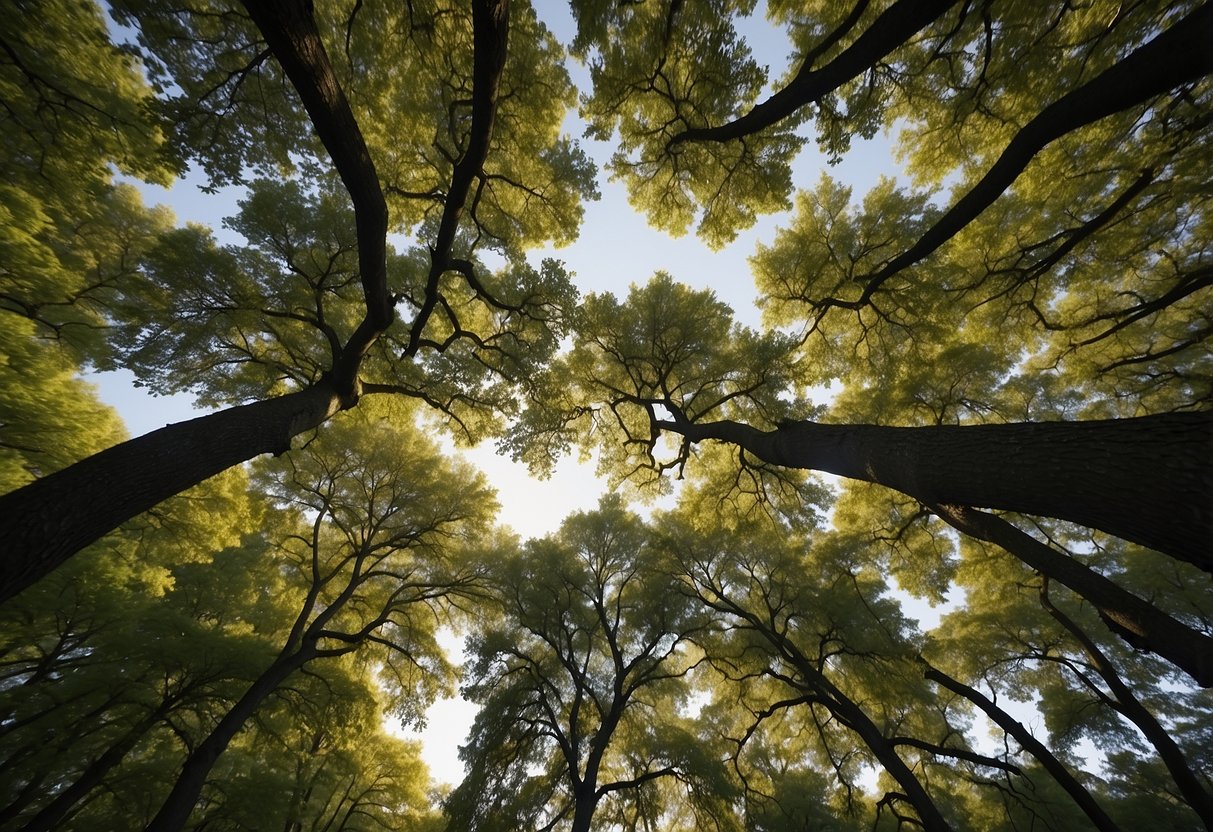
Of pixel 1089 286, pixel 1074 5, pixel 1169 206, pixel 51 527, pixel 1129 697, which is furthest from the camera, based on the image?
pixel 1089 286

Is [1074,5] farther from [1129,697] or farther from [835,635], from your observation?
[835,635]

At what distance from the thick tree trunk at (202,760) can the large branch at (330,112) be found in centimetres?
673

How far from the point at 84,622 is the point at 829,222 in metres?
17.6

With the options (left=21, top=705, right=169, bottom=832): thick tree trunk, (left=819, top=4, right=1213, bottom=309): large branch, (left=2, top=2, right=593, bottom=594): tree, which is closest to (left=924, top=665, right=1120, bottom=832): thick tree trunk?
(left=819, top=4, right=1213, bottom=309): large branch

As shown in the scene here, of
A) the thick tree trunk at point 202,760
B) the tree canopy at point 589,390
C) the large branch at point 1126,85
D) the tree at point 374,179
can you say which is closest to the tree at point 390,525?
the tree canopy at point 589,390

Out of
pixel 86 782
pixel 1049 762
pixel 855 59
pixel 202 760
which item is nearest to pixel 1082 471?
pixel 855 59

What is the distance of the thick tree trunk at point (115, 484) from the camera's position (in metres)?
2.33

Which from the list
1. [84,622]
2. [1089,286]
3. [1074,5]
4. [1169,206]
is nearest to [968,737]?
[1089,286]

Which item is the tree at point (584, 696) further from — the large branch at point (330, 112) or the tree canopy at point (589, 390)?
the large branch at point (330, 112)

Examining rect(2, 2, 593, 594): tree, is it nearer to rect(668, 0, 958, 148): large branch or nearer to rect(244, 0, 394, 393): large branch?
rect(244, 0, 394, 393): large branch

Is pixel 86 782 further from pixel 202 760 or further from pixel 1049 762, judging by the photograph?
pixel 1049 762

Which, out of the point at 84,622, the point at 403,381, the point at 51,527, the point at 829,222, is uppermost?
the point at 829,222

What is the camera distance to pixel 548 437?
32.9 ft

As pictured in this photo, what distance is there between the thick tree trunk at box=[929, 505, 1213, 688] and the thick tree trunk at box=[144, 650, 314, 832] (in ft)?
33.2
